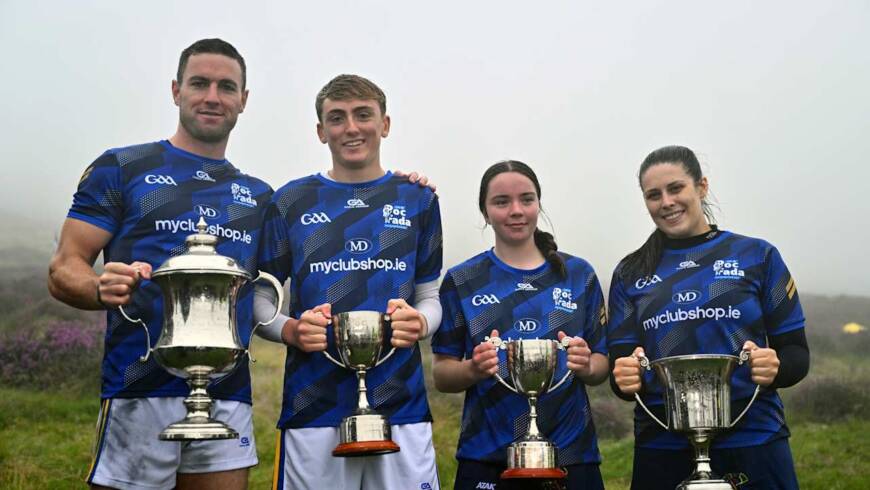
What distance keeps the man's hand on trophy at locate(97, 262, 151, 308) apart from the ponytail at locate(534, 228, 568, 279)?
1803 mm

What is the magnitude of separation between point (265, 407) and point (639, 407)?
252 inches

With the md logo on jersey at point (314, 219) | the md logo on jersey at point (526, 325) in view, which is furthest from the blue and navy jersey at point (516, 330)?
the md logo on jersey at point (314, 219)

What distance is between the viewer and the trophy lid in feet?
9.57

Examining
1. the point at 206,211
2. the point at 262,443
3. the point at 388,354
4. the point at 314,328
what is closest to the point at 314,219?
the point at 206,211

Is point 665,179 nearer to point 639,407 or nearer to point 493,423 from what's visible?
point 639,407

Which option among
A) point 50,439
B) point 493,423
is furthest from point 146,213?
point 50,439

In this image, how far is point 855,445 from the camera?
28.2 feet

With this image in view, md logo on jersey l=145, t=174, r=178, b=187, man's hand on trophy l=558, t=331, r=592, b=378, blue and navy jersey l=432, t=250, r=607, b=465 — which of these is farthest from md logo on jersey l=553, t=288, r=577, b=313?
md logo on jersey l=145, t=174, r=178, b=187

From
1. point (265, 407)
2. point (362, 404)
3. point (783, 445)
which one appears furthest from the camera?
Answer: point (265, 407)

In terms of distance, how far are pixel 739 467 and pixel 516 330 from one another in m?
1.07

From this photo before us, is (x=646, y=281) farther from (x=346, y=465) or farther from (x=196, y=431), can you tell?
(x=196, y=431)

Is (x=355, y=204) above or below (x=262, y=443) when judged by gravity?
above

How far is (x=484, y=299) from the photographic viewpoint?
3.77 m

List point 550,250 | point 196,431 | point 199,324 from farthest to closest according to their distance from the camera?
1. point 550,250
2. point 199,324
3. point 196,431
